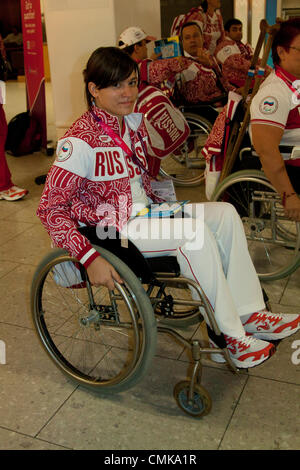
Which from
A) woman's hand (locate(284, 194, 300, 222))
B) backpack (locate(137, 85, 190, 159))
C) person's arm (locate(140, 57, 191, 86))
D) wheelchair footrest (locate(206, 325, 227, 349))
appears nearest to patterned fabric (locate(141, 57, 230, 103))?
person's arm (locate(140, 57, 191, 86))

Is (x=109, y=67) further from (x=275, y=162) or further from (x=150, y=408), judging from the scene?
(x=150, y=408)

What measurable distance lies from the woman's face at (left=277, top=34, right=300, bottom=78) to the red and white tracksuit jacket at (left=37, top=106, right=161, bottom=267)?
79cm

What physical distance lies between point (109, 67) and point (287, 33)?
0.89 meters

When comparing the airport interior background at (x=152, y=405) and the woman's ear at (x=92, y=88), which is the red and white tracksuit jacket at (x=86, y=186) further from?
the airport interior background at (x=152, y=405)

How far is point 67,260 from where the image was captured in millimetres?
1623

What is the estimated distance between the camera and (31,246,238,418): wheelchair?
5.02ft

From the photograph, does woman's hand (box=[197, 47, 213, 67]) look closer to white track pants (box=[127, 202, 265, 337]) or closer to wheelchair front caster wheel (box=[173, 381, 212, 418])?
white track pants (box=[127, 202, 265, 337])

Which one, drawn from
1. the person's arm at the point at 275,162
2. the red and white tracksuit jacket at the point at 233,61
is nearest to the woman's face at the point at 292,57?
the person's arm at the point at 275,162

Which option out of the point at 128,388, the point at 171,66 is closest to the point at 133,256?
the point at 128,388

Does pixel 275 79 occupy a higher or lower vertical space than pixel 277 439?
higher

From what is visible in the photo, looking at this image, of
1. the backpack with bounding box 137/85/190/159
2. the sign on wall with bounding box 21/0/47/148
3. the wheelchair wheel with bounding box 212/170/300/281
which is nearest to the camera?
the wheelchair wheel with bounding box 212/170/300/281

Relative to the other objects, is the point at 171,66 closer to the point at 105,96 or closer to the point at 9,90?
the point at 105,96

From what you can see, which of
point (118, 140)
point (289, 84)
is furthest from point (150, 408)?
point (289, 84)
